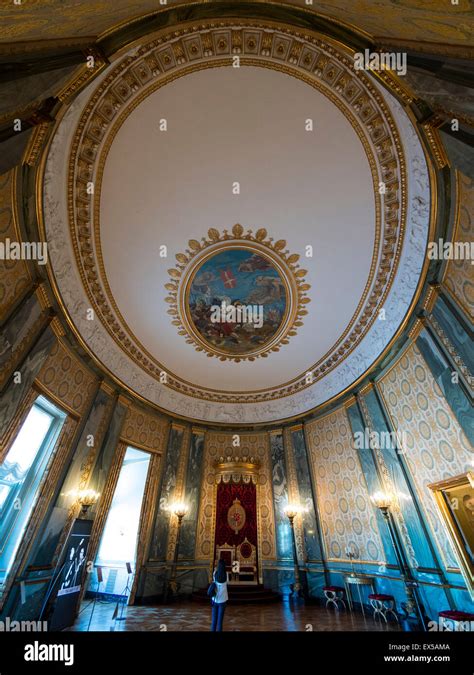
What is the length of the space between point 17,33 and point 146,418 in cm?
1135

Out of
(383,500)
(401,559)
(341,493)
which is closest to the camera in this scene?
(401,559)

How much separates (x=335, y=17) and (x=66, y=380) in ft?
31.1

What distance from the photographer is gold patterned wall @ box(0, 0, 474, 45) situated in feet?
9.62

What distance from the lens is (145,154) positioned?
7613mm

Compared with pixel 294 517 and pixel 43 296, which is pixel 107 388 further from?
pixel 294 517

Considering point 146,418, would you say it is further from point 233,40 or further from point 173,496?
point 233,40

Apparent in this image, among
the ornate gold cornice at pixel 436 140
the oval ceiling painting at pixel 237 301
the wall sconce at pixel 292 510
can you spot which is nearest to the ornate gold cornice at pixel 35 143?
the oval ceiling painting at pixel 237 301

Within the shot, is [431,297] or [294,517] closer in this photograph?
[431,297]

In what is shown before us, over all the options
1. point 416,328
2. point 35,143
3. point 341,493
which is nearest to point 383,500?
point 341,493

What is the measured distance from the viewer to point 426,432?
7.87 m

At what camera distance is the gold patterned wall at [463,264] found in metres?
5.56

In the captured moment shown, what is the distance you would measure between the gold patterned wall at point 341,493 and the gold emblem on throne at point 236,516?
3354mm

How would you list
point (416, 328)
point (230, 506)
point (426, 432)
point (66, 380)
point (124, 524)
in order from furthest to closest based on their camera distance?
point (124, 524)
point (230, 506)
point (66, 380)
point (416, 328)
point (426, 432)
